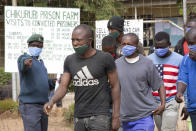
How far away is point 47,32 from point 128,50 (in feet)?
10.5

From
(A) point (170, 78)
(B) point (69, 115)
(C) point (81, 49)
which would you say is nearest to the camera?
(C) point (81, 49)

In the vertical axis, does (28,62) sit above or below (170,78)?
above

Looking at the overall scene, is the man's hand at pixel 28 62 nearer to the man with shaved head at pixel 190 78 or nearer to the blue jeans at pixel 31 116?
the blue jeans at pixel 31 116

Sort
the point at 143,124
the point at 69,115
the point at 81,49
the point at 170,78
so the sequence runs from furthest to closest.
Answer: the point at 69,115 → the point at 170,78 → the point at 143,124 → the point at 81,49

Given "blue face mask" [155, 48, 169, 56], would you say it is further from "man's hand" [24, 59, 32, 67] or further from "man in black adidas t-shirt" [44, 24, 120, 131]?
"man's hand" [24, 59, 32, 67]

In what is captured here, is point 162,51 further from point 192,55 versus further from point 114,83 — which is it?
point 114,83

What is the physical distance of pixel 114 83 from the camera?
173 inches

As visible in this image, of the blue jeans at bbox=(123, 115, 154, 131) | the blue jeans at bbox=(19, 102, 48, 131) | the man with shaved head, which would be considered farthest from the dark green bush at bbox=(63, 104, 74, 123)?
the man with shaved head

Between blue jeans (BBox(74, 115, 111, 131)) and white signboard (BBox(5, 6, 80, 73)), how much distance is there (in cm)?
366

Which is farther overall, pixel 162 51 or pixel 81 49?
pixel 162 51

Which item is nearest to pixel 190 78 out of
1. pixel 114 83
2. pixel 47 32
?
pixel 114 83

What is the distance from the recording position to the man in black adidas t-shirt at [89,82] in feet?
13.8

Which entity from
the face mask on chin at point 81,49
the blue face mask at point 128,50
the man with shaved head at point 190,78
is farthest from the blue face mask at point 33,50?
the man with shaved head at point 190,78

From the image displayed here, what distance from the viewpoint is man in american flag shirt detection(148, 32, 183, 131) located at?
5.73 m
